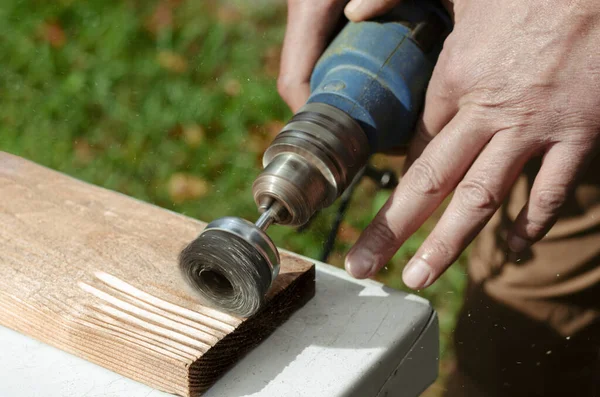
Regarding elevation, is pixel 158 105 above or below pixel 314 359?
below

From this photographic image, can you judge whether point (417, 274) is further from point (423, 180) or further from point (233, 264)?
point (233, 264)

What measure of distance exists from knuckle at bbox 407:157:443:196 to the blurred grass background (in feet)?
4.90

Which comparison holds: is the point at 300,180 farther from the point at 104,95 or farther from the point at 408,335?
the point at 104,95

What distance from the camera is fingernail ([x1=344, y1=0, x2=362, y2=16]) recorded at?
1.39m

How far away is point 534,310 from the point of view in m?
1.96

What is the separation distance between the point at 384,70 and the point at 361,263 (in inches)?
13.8

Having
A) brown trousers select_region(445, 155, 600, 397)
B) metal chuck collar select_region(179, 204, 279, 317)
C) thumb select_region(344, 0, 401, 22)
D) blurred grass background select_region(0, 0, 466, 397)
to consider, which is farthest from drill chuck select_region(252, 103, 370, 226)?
blurred grass background select_region(0, 0, 466, 397)

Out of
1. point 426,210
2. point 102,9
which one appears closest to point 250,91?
point 102,9

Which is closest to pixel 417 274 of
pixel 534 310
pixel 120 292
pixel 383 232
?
pixel 383 232

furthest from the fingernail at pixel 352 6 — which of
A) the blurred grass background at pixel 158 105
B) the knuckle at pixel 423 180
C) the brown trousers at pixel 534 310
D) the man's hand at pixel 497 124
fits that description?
the blurred grass background at pixel 158 105

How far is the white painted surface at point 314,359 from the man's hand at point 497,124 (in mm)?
124

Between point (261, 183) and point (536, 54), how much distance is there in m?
0.48

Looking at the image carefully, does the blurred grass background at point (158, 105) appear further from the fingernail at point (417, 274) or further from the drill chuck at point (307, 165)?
the drill chuck at point (307, 165)

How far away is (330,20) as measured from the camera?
4.95 feet
